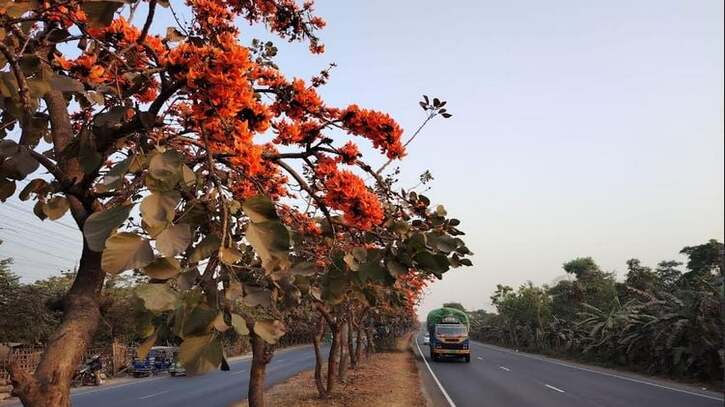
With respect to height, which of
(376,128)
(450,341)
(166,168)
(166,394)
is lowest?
(166,394)

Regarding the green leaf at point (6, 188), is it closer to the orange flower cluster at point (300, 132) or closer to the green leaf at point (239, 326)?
the orange flower cluster at point (300, 132)

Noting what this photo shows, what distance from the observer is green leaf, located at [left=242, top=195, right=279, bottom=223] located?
68.6 inches

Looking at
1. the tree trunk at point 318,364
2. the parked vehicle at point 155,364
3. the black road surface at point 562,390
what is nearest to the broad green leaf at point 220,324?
the tree trunk at point 318,364

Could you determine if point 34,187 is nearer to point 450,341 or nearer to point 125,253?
point 125,253

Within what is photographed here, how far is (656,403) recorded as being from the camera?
13.4m

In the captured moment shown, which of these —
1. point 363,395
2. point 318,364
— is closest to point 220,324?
point 318,364

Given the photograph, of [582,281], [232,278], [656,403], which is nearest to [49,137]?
[232,278]

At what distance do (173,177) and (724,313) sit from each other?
69.6 feet

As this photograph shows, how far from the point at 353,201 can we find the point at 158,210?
3.93 ft

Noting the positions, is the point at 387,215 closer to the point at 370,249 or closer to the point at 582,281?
the point at 370,249

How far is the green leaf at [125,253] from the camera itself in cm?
146

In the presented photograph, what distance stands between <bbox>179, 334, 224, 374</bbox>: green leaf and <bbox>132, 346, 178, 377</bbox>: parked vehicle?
93.6 feet

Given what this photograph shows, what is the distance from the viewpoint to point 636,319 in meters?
24.4

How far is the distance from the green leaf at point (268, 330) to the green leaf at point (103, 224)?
53 centimetres
